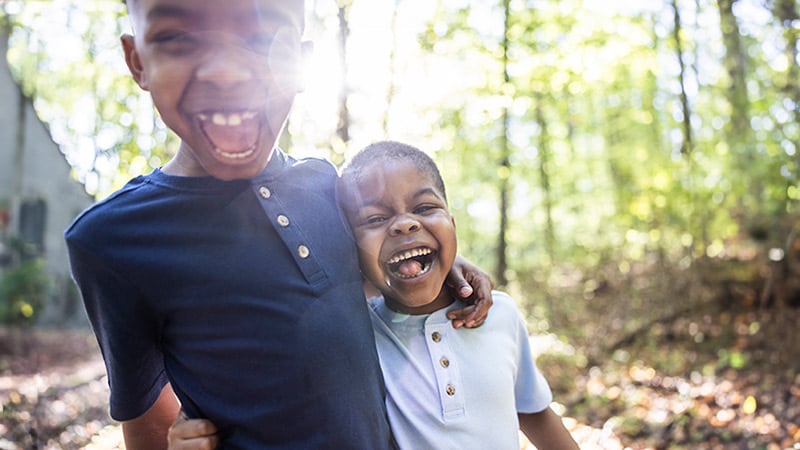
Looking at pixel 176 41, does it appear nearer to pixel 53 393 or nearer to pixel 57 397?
pixel 57 397

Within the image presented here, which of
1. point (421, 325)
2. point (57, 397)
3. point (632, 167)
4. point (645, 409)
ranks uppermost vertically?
point (421, 325)

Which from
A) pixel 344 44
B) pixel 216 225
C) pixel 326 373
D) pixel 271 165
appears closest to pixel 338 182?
pixel 271 165

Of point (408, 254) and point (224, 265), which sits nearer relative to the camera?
point (224, 265)

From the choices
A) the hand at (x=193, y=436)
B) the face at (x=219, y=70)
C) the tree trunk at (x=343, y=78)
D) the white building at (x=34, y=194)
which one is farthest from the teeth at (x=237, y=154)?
the white building at (x=34, y=194)

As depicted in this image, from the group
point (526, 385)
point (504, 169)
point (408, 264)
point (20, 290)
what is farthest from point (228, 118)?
point (20, 290)

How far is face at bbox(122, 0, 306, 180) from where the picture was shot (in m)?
1.24

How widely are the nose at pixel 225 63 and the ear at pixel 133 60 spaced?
0.16m

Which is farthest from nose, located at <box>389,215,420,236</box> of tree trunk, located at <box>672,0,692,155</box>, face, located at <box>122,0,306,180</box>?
tree trunk, located at <box>672,0,692,155</box>

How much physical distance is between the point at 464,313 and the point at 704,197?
691 cm

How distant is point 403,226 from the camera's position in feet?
5.28

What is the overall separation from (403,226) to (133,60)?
0.72 metres

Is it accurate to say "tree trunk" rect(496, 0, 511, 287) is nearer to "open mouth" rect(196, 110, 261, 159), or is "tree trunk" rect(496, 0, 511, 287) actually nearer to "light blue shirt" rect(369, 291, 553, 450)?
"light blue shirt" rect(369, 291, 553, 450)

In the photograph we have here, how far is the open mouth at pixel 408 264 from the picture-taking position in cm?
164

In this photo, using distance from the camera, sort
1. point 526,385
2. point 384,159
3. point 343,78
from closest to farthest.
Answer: point 384,159 → point 526,385 → point 343,78
